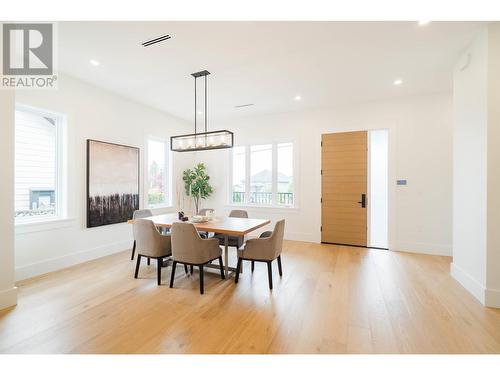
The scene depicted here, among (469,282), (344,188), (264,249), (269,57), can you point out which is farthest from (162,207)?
(469,282)

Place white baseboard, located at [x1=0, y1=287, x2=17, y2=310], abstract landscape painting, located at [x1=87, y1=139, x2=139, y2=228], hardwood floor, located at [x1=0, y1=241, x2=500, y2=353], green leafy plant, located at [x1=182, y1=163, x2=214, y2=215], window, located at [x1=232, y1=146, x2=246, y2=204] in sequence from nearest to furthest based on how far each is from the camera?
hardwood floor, located at [x1=0, y1=241, x2=500, y2=353], white baseboard, located at [x1=0, y1=287, x2=17, y2=310], abstract landscape painting, located at [x1=87, y1=139, x2=139, y2=228], green leafy plant, located at [x1=182, y1=163, x2=214, y2=215], window, located at [x1=232, y1=146, x2=246, y2=204]

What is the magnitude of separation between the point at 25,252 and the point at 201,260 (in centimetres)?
253

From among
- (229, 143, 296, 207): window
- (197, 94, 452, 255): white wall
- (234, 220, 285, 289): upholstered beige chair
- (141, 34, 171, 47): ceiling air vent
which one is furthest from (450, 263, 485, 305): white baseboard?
(141, 34, 171, 47): ceiling air vent

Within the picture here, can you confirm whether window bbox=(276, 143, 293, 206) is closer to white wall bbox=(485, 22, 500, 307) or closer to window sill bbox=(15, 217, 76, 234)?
white wall bbox=(485, 22, 500, 307)

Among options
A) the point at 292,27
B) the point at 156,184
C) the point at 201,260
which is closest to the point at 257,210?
the point at 156,184

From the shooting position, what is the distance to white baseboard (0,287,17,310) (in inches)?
91.5

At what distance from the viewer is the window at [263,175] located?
5586mm

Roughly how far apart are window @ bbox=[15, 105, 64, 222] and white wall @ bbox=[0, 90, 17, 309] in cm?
104

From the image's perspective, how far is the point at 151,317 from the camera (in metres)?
2.22

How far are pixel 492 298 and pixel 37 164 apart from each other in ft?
19.7

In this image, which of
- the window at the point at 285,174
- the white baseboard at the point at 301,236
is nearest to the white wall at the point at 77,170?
the window at the point at 285,174

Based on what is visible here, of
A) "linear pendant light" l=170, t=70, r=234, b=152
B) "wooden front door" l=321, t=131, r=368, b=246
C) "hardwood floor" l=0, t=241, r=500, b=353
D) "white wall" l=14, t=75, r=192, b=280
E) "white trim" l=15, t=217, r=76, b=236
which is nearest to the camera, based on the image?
"hardwood floor" l=0, t=241, r=500, b=353

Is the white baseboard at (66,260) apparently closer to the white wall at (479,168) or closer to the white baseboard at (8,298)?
the white baseboard at (8,298)

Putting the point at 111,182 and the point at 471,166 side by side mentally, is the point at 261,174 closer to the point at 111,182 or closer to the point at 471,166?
the point at 111,182
